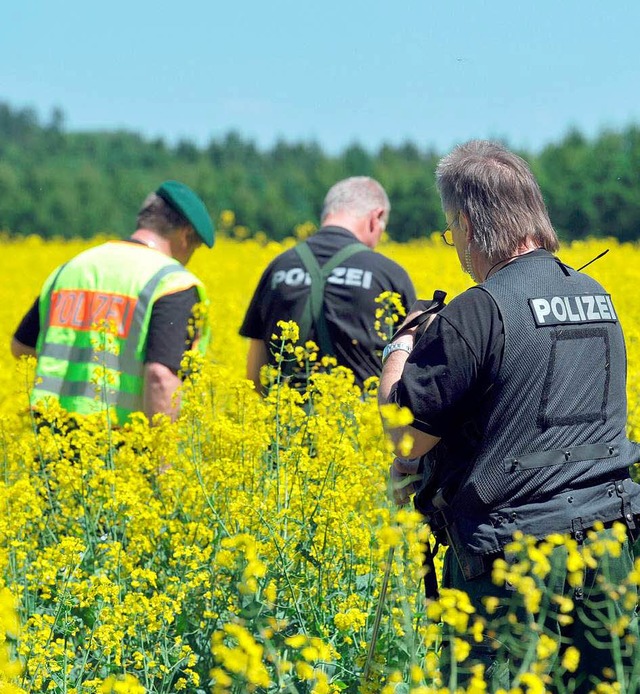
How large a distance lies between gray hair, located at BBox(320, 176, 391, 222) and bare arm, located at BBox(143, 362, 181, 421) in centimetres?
116

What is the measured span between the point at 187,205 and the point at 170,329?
1.86 ft

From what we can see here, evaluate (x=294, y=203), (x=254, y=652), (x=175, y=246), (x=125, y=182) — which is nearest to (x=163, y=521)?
(x=175, y=246)

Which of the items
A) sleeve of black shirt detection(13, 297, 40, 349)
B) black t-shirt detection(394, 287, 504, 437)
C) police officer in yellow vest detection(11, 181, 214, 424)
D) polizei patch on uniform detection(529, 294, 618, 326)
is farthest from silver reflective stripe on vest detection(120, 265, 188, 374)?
polizei patch on uniform detection(529, 294, 618, 326)

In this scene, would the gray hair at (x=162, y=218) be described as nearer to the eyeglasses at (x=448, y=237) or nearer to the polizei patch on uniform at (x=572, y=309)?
the eyeglasses at (x=448, y=237)

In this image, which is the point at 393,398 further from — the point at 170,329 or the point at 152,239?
the point at 152,239

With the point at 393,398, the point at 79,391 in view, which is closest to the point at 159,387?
the point at 79,391

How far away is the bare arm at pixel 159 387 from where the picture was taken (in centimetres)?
418

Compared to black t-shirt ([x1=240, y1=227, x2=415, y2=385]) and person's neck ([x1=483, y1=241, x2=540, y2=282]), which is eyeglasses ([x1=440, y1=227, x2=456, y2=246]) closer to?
person's neck ([x1=483, y1=241, x2=540, y2=282])

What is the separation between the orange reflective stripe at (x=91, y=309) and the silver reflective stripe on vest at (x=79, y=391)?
208 mm

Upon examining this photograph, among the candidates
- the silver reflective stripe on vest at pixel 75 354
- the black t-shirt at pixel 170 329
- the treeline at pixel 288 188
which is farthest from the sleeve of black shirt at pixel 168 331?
the treeline at pixel 288 188

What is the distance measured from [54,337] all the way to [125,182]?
109 feet

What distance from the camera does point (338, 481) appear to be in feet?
11.6

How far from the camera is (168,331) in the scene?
13.8 ft

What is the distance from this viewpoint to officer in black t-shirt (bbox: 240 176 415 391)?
4.63m
